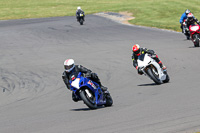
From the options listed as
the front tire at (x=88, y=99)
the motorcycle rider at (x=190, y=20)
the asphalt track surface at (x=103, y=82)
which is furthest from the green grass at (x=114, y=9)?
the front tire at (x=88, y=99)

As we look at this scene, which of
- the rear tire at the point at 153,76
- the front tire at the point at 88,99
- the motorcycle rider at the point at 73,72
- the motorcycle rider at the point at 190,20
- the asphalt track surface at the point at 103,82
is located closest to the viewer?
the asphalt track surface at the point at 103,82

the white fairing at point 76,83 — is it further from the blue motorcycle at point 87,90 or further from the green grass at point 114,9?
the green grass at point 114,9

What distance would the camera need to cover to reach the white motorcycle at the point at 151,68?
13.4 metres

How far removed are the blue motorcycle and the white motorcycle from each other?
3.34 metres

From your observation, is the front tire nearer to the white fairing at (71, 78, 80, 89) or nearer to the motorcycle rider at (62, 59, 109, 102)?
the white fairing at (71, 78, 80, 89)

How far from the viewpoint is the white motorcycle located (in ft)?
44.0

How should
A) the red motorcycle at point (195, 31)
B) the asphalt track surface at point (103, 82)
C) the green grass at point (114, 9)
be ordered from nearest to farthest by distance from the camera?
the asphalt track surface at point (103, 82) < the red motorcycle at point (195, 31) < the green grass at point (114, 9)

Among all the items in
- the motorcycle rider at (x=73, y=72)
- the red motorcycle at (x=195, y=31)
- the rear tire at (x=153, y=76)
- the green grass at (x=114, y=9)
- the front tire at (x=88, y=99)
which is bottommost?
the front tire at (x=88, y=99)

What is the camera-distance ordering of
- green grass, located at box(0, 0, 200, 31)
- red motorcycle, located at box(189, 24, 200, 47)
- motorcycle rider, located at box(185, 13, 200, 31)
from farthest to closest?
green grass, located at box(0, 0, 200, 31), motorcycle rider, located at box(185, 13, 200, 31), red motorcycle, located at box(189, 24, 200, 47)

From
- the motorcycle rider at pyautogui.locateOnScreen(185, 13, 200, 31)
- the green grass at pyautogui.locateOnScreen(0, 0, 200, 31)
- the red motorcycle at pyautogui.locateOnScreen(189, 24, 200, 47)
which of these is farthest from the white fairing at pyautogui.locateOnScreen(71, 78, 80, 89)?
the green grass at pyautogui.locateOnScreen(0, 0, 200, 31)

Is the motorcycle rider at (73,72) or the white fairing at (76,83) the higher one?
the motorcycle rider at (73,72)

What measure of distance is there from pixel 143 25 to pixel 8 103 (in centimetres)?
2429

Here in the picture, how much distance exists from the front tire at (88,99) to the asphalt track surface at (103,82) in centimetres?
15

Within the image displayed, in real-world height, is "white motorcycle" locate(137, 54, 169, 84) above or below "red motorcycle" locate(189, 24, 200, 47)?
below
